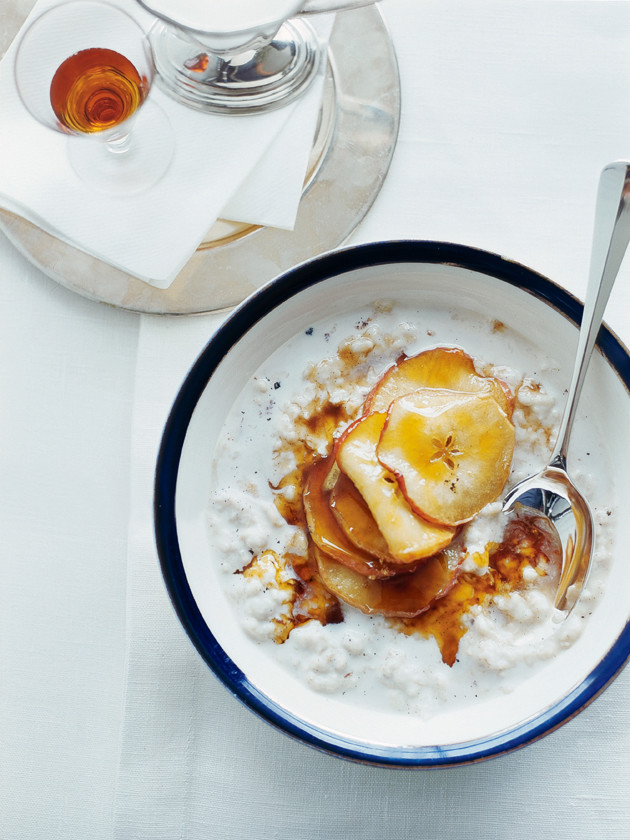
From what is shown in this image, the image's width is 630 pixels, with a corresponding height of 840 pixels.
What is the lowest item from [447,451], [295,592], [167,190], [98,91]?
[295,592]

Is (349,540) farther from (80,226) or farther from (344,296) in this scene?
(80,226)

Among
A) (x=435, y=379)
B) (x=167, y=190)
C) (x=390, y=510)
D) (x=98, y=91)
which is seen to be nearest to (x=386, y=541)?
(x=390, y=510)

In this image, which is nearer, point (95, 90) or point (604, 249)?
point (604, 249)

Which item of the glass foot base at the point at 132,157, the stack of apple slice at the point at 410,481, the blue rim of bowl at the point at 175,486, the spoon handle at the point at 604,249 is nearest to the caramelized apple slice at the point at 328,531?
the stack of apple slice at the point at 410,481

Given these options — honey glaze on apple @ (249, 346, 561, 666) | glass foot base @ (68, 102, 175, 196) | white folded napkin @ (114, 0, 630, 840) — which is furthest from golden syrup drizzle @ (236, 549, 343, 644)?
glass foot base @ (68, 102, 175, 196)

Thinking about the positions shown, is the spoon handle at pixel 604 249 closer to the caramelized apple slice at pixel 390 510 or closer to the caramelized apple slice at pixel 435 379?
the caramelized apple slice at pixel 435 379

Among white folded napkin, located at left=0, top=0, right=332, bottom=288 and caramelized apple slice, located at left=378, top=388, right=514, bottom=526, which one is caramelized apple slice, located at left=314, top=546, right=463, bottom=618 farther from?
white folded napkin, located at left=0, top=0, right=332, bottom=288

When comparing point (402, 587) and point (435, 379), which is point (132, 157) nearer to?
point (435, 379)
